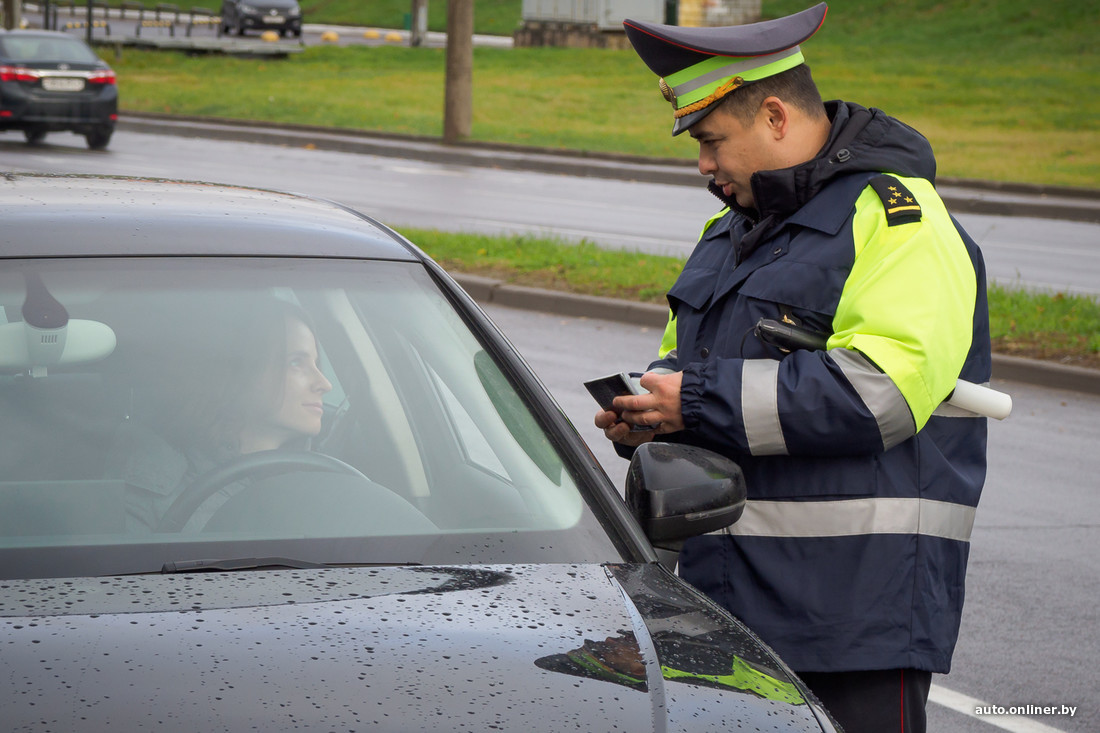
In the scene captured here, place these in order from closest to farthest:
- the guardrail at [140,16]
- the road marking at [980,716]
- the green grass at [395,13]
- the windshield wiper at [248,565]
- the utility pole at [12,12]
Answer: the windshield wiper at [248,565]
the road marking at [980,716]
the utility pole at [12,12]
the guardrail at [140,16]
the green grass at [395,13]

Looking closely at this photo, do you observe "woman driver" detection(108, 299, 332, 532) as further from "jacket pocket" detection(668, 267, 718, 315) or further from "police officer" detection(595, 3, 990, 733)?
"jacket pocket" detection(668, 267, 718, 315)

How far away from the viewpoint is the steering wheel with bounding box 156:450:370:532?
2215mm

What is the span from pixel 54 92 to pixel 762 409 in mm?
20790

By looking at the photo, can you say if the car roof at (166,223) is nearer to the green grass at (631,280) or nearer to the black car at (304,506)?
the black car at (304,506)

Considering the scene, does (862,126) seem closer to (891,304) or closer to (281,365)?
(891,304)

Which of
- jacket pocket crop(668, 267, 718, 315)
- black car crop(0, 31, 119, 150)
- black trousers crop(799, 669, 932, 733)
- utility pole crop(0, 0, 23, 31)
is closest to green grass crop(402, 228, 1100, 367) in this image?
jacket pocket crop(668, 267, 718, 315)

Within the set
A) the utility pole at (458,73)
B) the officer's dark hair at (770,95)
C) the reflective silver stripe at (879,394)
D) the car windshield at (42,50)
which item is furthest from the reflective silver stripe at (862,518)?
the car windshield at (42,50)

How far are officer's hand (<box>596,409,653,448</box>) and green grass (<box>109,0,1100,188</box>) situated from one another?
17522mm

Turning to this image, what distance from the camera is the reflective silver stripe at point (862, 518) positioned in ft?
8.23

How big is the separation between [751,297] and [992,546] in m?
3.31

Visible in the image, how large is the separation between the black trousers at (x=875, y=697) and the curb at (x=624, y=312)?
20.1 feet

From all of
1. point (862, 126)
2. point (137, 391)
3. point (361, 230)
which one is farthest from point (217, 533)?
point (862, 126)

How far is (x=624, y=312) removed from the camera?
9.84 m

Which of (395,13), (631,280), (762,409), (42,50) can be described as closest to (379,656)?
(762,409)
